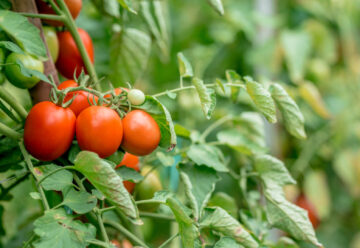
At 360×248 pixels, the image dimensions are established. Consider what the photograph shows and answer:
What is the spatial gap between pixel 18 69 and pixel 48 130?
10 cm

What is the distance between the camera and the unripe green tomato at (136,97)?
451 mm

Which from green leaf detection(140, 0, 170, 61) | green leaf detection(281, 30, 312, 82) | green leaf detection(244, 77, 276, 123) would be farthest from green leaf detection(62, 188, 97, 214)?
green leaf detection(281, 30, 312, 82)

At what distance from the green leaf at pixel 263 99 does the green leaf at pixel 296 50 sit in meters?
0.81

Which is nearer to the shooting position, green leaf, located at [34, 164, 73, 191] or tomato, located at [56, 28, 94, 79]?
green leaf, located at [34, 164, 73, 191]

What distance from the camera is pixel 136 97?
453 mm

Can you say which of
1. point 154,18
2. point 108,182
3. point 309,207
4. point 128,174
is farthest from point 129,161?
point 309,207

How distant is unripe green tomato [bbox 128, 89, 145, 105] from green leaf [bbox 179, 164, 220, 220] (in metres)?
0.13

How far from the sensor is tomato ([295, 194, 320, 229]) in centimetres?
130

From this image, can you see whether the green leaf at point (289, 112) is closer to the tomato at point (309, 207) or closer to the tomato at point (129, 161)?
the tomato at point (129, 161)

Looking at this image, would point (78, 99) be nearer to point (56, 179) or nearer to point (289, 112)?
point (56, 179)

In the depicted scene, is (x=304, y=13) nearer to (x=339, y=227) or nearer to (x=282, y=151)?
(x=282, y=151)

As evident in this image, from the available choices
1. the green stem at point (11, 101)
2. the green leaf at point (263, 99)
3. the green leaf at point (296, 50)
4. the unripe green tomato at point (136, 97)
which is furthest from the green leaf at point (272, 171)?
the green leaf at point (296, 50)

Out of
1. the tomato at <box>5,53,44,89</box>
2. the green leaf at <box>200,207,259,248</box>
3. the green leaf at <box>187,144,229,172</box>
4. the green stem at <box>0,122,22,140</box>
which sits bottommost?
the green leaf at <box>200,207,259,248</box>

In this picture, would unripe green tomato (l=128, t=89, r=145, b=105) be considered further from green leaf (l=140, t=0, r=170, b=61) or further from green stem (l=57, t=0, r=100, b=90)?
green leaf (l=140, t=0, r=170, b=61)
